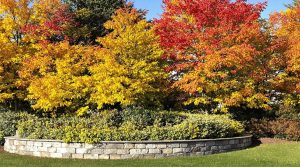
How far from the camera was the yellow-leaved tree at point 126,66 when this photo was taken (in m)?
17.1

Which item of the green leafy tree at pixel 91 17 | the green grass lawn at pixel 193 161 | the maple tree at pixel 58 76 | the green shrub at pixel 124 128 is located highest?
the green leafy tree at pixel 91 17

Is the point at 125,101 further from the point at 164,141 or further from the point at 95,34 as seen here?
the point at 95,34

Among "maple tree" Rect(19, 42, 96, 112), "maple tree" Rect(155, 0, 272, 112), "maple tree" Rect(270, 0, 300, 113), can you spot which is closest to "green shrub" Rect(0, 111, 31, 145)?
"maple tree" Rect(19, 42, 96, 112)

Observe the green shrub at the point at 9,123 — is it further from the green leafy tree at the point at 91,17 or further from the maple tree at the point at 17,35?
the green leafy tree at the point at 91,17

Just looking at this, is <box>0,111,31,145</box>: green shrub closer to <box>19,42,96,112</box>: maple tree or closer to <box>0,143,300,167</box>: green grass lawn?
<box>19,42,96,112</box>: maple tree

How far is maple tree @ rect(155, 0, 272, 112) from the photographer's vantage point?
Result: 18127mm

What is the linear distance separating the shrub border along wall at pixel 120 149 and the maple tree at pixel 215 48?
4.54 metres

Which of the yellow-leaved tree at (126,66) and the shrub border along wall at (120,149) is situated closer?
the shrub border along wall at (120,149)

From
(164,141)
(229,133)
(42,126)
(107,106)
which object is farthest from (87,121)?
(107,106)

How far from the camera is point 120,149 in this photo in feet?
44.8

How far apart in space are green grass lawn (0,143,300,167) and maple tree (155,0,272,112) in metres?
4.91

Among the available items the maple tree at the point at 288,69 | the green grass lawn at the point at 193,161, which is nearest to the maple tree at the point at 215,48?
the maple tree at the point at 288,69

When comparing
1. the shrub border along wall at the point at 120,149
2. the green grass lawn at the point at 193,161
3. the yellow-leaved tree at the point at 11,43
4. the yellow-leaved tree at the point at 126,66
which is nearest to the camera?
the green grass lawn at the point at 193,161

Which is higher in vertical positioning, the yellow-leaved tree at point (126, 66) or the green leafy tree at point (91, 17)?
the green leafy tree at point (91, 17)
